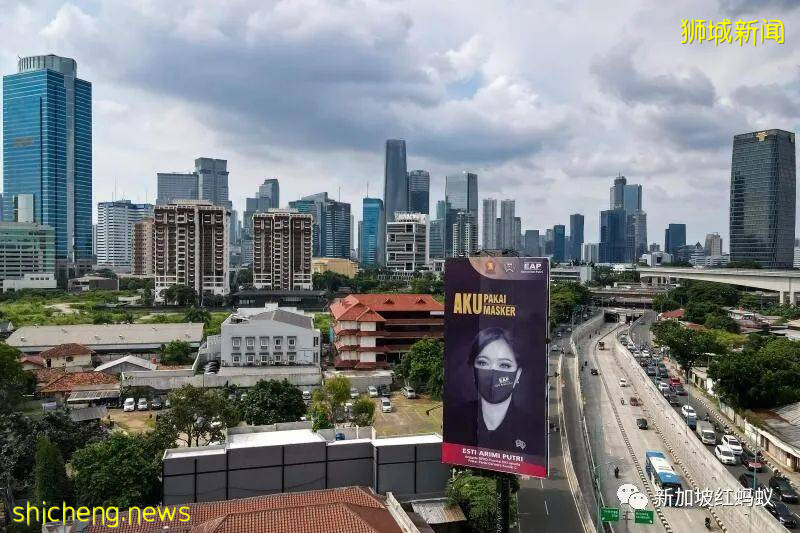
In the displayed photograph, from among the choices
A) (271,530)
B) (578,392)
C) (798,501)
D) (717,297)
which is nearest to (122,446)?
(271,530)

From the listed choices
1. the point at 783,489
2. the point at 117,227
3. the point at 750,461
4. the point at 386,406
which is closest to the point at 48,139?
the point at 117,227

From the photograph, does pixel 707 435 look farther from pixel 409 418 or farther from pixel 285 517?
pixel 285 517

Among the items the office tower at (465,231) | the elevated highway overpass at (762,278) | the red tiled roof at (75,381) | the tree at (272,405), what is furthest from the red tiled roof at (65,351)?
the office tower at (465,231)

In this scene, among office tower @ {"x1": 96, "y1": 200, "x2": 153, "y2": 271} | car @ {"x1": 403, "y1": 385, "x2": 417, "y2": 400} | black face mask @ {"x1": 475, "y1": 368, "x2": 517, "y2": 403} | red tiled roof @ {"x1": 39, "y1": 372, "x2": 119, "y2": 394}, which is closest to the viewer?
black face mask @ {"x1": 475, "y1": 368, "x2": 517, "y2": 403}

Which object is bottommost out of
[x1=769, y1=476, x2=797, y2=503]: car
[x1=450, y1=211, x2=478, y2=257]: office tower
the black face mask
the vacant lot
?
the vacant lot

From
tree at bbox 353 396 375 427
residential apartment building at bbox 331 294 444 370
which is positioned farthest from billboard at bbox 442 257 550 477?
residential apartment building at bbox 331 294 444 370

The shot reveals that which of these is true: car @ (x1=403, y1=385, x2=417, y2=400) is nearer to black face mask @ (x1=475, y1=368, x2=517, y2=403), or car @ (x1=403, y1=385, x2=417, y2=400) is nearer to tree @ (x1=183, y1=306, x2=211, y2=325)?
black face mask @ (x1=475, y1=368, x2=517, y2=403)

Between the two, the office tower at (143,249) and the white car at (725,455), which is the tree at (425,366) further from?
the office tower at (143,249)
